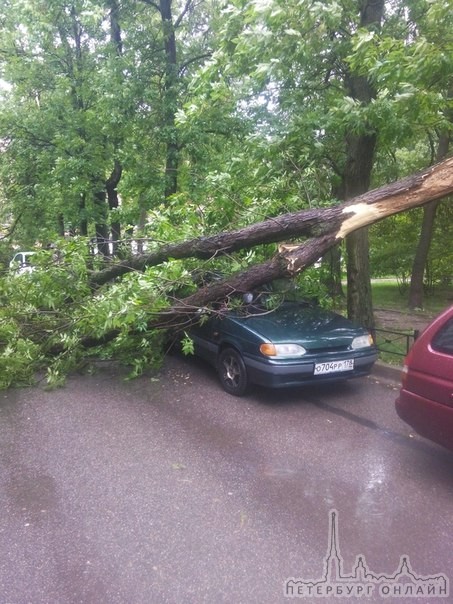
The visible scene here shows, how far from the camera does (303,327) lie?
564cm

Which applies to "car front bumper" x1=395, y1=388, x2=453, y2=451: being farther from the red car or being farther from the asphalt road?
the asphalt road

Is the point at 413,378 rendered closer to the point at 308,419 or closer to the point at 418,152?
the point at 308,419

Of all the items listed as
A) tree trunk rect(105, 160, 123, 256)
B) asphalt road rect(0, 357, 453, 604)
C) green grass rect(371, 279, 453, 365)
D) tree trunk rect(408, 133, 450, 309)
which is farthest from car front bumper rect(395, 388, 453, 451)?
tree trunk rect(105, 160, 123, 256)

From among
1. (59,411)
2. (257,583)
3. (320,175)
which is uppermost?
(320,175)

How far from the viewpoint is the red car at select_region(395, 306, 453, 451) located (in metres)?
3.55

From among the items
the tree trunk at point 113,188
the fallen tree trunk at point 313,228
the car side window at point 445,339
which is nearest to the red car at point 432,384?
the car side window at point 445,339

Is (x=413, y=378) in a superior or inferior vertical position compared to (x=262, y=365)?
superior

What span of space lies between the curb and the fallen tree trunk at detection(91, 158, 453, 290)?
6.80ft

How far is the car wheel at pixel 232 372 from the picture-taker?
5616 millimetres

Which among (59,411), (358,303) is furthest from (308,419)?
(358,303)

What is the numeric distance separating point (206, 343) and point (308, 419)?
1945mm

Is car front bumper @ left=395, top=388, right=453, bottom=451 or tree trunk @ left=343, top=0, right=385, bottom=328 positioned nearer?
car front bumper @ left=395, top=388, right=453, bottom=451

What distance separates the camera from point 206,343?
21.1 ft

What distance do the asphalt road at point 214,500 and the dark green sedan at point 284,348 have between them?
39 centimetres
